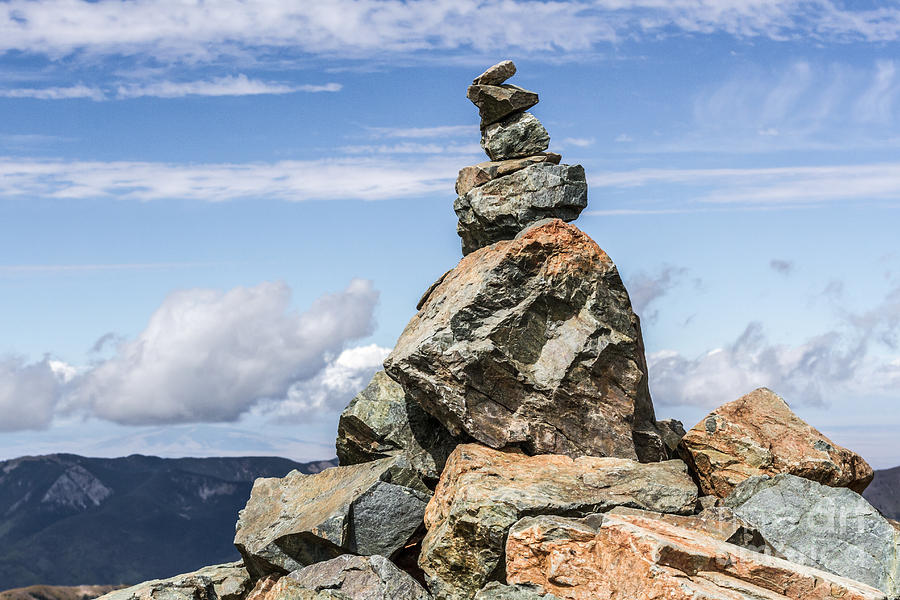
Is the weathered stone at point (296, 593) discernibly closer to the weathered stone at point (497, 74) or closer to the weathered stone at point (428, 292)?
the weathered stone at point (428, 292)

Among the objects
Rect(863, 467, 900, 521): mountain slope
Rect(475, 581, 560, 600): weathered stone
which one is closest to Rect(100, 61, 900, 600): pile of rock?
Rect(475, 581, 560, 600): weathered stone

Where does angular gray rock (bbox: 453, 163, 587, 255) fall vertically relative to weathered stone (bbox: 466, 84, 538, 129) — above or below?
below

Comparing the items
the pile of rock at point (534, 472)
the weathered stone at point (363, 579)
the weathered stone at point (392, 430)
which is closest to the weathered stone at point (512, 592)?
the pile of rock at point (534, 472)

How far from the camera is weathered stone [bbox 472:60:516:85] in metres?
23.0

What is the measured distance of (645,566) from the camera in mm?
13094

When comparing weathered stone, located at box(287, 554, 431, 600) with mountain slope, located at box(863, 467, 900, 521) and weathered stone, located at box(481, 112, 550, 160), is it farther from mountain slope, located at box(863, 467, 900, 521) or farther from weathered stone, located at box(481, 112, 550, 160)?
mountain slope, located at box(863, 467, 900, 521)

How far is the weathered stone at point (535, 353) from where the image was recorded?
18484 millimetres

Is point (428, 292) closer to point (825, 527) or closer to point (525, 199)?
point (525, 199)

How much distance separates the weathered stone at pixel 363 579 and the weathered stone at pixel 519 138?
11096 millimetres

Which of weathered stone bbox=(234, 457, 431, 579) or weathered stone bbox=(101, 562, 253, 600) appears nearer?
weathered stone bbox=(234, 457, 431, 579)

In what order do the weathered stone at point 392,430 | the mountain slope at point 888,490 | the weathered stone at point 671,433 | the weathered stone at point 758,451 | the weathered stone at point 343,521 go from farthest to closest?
the mountain slope at point 888,490, the weathered stone at point 671,433, the weathered stone at point 392,430, the weathered stone at point 758,451, the weathered stone at point 343,521

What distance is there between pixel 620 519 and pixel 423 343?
5908 mm

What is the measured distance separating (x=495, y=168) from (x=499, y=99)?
1860 millimetres

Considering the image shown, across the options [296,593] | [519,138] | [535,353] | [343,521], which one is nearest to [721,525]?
[535,353]
